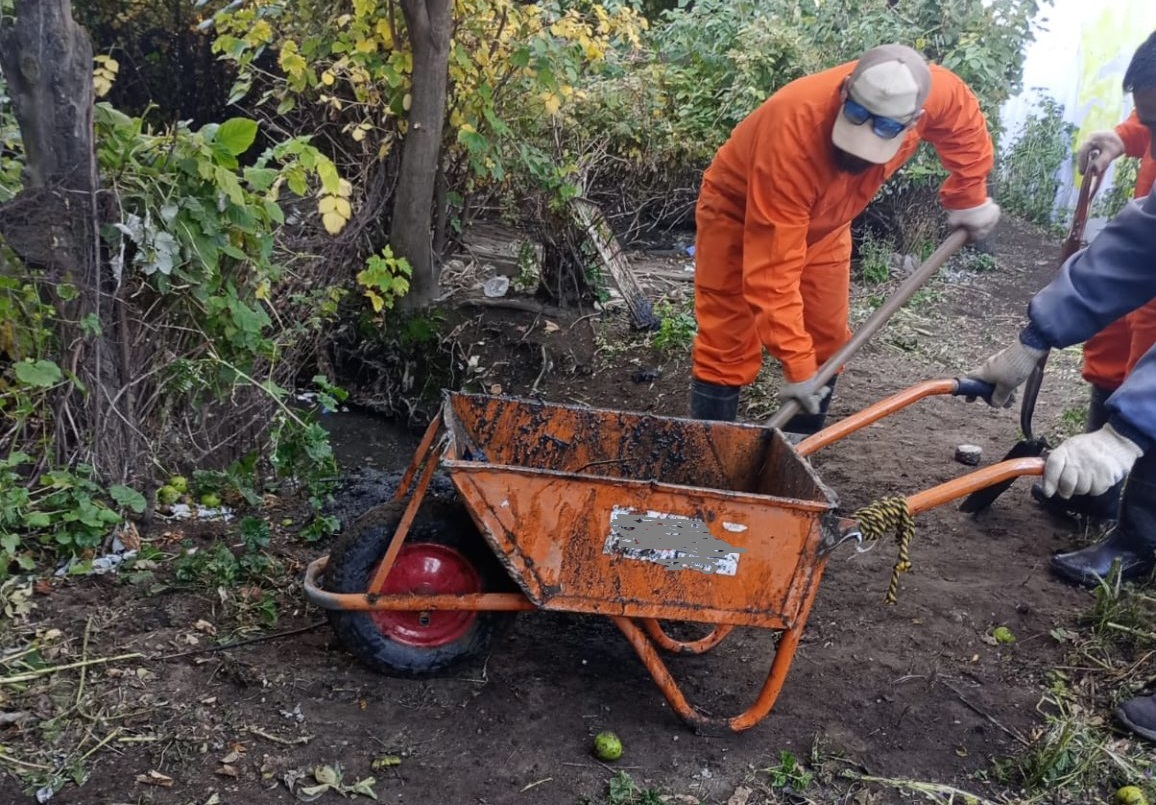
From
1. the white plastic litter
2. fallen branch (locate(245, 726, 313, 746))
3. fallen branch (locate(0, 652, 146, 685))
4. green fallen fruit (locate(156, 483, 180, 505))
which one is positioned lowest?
fallen branch (locate(245, 726, 313, 746))

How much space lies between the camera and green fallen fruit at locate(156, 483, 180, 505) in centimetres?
363

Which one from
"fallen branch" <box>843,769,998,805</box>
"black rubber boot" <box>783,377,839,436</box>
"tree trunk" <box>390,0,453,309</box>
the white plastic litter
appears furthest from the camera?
the white plastic litter

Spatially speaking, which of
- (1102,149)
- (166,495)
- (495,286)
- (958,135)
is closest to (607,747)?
(166,495)

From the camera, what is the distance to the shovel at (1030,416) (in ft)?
12.2

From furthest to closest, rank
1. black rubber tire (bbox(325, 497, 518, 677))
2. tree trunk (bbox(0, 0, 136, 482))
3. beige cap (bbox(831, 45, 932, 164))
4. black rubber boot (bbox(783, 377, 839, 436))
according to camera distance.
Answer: black rubber boot (bbox(783, 377, 839, 436)) < beige cap (bbox(831, 45, 932, 164)) < tree trunk (bbox(0, 0, 136, 482)) < black rubber tire (bbox(325, 497, 518, 677))

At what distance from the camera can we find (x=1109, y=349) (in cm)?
386

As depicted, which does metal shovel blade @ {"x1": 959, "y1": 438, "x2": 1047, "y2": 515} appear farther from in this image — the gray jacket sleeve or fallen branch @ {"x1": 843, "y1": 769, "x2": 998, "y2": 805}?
fallen branch @ {"x1": 843, "y1": 769, "x2": 998, "y2": 805}

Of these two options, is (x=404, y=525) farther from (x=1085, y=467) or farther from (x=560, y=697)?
(x=1085, y=467)

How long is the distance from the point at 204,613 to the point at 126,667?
0.35 m

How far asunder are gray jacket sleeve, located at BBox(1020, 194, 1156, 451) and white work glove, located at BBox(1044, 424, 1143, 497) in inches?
21.3

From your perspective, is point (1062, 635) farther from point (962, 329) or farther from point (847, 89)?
point (962, 329)

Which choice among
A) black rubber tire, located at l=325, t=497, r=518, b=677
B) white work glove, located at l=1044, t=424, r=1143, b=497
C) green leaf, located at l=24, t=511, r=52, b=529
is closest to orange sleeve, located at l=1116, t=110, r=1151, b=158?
white work glove, located at l=1044, t=424, r=1143, b=497

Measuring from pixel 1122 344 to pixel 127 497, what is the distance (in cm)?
393

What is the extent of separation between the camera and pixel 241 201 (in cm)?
312
